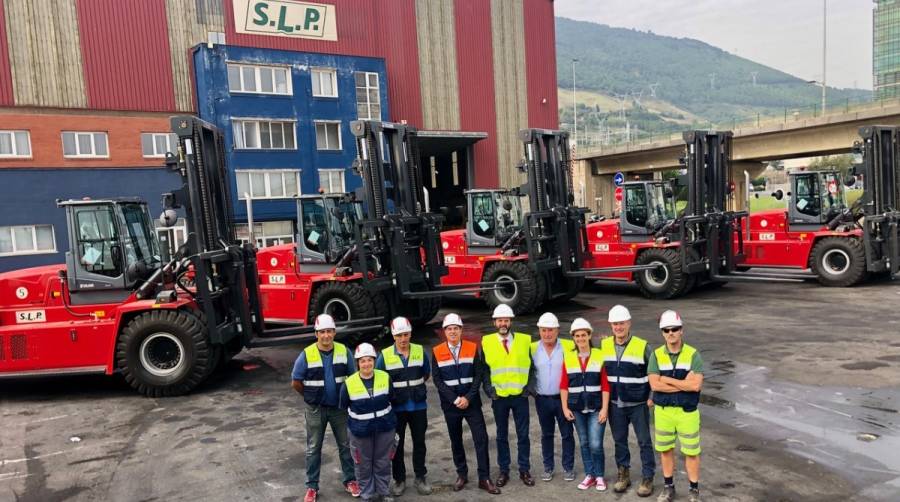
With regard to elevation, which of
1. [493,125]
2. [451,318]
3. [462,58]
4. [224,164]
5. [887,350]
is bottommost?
[887,350]

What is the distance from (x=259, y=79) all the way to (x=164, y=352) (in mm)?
23397

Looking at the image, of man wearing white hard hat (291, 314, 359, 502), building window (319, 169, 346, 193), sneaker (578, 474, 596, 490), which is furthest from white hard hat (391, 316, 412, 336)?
building window (319, 169, 346, 193)

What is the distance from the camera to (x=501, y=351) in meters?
5.31

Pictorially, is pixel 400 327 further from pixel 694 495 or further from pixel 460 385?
pixel 694 495

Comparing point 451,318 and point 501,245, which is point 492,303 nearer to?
point 501,245

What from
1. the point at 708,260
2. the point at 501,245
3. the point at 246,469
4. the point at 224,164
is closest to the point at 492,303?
the point at 501,245

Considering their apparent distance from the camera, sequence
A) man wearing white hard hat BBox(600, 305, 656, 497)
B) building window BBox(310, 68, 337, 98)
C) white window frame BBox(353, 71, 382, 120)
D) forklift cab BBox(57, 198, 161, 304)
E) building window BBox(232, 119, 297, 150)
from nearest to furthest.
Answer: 1. man wearing white hard hat BBox(600, 305, 656, 497)
2. forklift cab BBox(57, 198, 161, 304)
3. building window BBox(232, 119, 297, 150)
4. building window BBox(310, 68, 337, 98)
5. white window frame BBox(353, 71, 382, 120)

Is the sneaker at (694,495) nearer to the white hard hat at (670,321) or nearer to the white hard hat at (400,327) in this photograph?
the white hard hat at (670,321)

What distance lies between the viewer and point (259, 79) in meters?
29.5

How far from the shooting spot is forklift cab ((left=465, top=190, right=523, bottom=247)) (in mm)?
13695

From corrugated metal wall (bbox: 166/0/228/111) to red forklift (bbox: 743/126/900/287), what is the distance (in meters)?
23.3

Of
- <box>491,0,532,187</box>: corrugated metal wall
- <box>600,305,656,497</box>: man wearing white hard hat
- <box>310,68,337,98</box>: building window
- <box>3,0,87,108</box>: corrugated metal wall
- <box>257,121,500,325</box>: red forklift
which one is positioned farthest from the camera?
<box>491,0,532,187</box>: corrugated metal wall

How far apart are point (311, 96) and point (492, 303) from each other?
67.9 ft

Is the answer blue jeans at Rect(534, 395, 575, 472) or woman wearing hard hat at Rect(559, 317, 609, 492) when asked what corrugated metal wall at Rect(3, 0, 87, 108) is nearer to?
blue jeans at Rect(534, 395, 575, 472)
